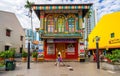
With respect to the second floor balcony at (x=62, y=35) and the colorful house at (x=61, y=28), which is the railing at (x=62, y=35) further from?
the colorful house at (x=61, y=28)

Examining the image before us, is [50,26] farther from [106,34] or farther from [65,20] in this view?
[106,34]

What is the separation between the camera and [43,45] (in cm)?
3067

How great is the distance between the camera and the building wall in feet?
128

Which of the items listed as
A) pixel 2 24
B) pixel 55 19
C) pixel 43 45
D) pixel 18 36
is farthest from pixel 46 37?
pixel 18 36

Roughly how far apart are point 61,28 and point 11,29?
15.7m

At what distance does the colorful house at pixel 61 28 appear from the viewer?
3052 centimetres

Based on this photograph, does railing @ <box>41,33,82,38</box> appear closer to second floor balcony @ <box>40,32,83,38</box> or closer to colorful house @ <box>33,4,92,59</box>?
second floor balcony @ <box>40,32,83,38</box>

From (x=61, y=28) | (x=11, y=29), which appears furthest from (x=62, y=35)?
(x=11, y=29)

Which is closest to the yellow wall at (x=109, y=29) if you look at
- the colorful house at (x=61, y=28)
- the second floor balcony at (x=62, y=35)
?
the colorful house at (x=61, y=28)

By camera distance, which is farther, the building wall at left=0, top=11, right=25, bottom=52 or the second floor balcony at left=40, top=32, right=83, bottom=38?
the building wall at left=0, top=11, right=25, bottom=52

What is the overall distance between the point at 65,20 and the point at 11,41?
55.1ft

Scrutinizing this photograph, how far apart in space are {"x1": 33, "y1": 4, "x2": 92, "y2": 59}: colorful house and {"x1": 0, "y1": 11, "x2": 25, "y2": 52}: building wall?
35.0 ft

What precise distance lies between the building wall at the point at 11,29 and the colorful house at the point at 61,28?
A: 1066 centimetres

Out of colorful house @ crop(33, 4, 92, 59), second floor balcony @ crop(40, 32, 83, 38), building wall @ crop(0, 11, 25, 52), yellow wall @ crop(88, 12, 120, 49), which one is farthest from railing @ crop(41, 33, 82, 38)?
building wall @ crop(0, 11, 25, 52)
